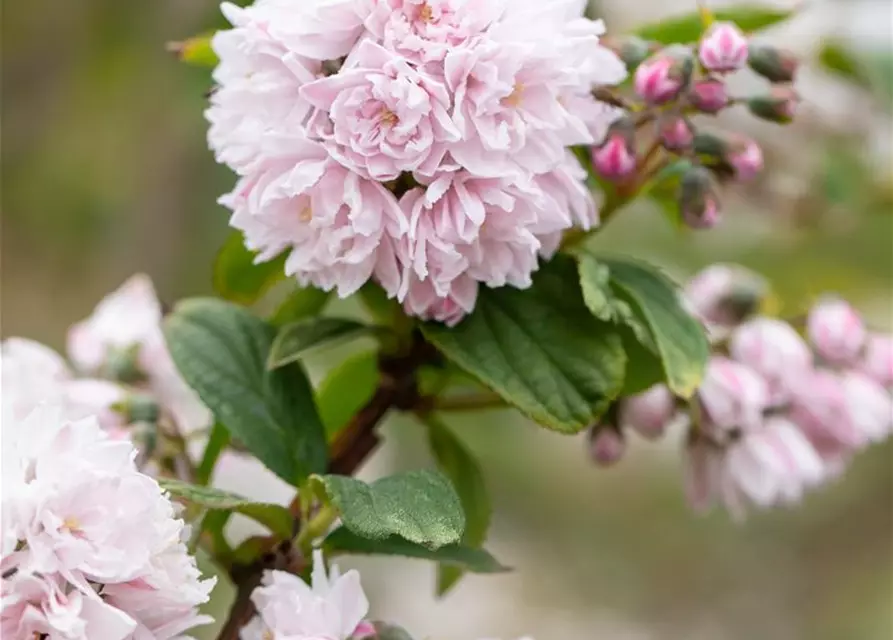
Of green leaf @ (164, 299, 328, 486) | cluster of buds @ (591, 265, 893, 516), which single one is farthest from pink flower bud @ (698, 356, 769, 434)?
green leaf @ (164, 299, 328, 486)

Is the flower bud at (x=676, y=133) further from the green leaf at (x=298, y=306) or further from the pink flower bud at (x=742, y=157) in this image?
the green leaf at (x=298, y=306)

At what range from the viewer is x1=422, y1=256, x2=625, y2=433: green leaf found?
407 mm

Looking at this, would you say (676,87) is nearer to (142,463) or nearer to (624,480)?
(142,463)

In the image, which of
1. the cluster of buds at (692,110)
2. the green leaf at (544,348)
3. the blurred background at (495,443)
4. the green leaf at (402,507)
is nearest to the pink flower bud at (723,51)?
the cluster of buds at (692,110)

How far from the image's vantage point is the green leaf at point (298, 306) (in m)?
0.53

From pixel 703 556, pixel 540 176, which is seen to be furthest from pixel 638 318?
pixel 703 556

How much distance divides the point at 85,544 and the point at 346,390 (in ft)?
0.93

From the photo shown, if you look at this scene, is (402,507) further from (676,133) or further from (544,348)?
(676,133)

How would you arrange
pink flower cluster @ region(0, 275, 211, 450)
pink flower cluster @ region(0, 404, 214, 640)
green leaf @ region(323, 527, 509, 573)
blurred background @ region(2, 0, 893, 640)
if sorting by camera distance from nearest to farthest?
pink flower cluster @ region(0, 404, 214, 640) < green leaf @ region(323, 527, 509, 573) < pink flower cluster @ region(0, 275, 211, 450) < blurred background @ region(2, 0, 893, 640)

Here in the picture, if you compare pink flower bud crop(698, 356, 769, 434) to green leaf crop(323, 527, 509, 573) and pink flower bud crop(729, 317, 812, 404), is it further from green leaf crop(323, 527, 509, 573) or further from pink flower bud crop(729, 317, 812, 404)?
green leaf crop(323, 527, 509, 573)

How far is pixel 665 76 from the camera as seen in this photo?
0.43 metres

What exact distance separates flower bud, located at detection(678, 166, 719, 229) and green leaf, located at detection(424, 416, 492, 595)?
0.58 ft

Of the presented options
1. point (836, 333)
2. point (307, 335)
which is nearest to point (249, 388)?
point (307, 335)

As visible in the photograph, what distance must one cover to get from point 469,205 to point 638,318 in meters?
0.13
